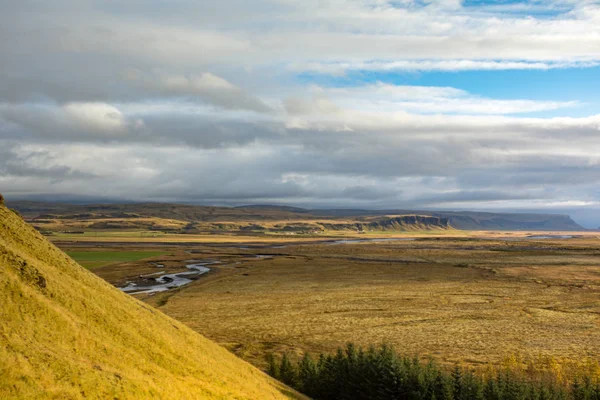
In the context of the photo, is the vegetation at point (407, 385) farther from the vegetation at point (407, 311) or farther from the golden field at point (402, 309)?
the golden field at point (402, 309)

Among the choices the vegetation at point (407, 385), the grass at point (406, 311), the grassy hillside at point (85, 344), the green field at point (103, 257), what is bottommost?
the green field at point (103, 257)

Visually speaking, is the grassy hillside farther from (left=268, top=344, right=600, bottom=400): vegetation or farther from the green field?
the green field

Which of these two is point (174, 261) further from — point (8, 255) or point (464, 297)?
point (8, 255)

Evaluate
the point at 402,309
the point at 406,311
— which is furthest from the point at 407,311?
the point at 402,309

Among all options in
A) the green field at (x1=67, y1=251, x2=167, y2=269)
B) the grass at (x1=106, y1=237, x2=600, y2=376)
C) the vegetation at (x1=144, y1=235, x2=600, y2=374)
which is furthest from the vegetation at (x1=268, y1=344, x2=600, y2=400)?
the green field at (x1=67, y1=251, x2=167, y2=269)

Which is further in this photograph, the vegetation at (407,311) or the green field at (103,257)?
the green field at (103,257)

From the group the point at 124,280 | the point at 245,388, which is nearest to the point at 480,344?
the point at 245,388

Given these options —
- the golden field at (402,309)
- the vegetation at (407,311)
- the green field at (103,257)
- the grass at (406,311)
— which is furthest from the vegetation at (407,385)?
the green field at (103,257)
